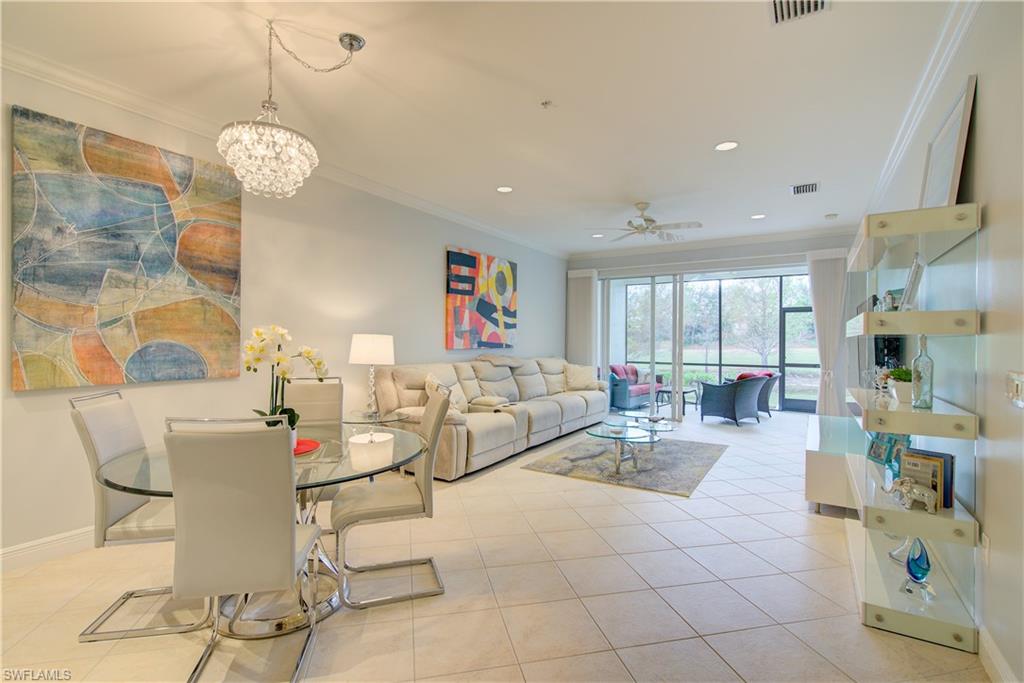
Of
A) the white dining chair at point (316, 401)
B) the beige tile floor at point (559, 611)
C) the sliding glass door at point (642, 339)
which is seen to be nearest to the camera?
the beige tile floor at point (559, 611)

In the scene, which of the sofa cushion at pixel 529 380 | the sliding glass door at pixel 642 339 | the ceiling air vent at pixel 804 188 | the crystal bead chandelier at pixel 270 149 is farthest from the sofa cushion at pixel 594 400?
the crystal bead chandelier at pixel 270 149

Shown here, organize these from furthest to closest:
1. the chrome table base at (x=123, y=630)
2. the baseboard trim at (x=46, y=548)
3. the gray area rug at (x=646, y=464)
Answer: the gray area rug at (x=646, y=464)
the baseboard trim at (x=46, y=548)
the chrome table base at (x=123, y=630)

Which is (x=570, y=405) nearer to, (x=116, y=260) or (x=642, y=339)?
(x=642, y=339)

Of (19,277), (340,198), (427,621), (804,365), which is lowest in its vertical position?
(427,621)

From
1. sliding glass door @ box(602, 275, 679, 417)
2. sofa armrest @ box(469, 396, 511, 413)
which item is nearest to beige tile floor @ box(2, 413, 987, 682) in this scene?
sofa armrest @ box(469, 396, 511, 413)

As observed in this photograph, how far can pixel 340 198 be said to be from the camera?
4.23 m

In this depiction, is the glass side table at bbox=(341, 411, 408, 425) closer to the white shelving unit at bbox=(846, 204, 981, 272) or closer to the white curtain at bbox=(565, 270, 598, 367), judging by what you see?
the white shelving unit at bbox=(846, 204, 981, 272)

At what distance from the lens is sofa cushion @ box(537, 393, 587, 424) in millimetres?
5905

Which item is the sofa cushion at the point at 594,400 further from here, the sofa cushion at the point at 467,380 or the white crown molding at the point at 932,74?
the white crown molding at the point at 932,74

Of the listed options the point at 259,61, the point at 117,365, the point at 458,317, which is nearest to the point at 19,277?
the point at 117,365

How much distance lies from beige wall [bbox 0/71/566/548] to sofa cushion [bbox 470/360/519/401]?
37 cm

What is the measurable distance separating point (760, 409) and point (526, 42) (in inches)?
275

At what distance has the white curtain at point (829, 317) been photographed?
6.12 meters

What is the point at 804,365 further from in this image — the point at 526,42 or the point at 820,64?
the point at 526,42
